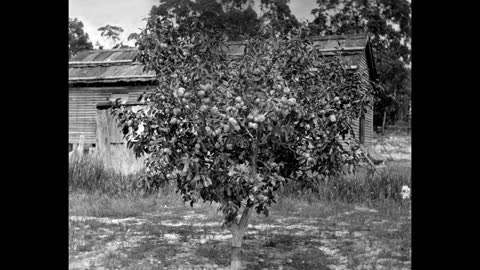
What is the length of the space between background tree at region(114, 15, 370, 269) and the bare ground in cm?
110

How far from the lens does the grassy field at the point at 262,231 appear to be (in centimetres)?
480

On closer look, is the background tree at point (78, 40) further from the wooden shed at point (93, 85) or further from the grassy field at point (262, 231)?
the grassy field at point (262, 231)

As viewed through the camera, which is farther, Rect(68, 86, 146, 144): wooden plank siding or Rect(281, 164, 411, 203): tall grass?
Rect(68, 86, 146, 144): wooden plank siding

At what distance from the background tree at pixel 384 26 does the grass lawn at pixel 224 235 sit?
241 inches

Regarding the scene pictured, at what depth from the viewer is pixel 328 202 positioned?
25.9ft

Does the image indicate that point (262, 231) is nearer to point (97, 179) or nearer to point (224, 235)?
point (224, 235)

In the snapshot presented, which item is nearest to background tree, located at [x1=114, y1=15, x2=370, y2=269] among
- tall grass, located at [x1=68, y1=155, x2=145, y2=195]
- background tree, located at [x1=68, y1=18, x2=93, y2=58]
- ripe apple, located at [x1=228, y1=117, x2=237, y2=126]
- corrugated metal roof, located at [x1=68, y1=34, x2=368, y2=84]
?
ripe apple, located at [x1=228, y1=117, x2=237, y2=126]

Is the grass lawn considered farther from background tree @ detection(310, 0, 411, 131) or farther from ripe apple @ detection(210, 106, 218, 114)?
background tree @ detection(310, 0, 411, 131)

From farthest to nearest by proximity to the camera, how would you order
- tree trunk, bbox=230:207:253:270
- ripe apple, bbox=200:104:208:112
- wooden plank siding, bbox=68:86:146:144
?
1. wooden plank siding, bbox=68:86:146:144
2. tree trunk, bbox=230:207:253:270
3. ripe apple, bbox=200:104:208:112

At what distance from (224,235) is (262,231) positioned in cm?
51

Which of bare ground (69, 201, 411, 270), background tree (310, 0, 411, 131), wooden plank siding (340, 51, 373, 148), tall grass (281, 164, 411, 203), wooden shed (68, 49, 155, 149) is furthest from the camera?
wooden shed (68, 49, 155, 149)

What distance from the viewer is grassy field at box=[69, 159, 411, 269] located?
189 inches

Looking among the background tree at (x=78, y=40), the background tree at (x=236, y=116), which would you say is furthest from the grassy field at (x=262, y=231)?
the background tree at (x=78, y=40)

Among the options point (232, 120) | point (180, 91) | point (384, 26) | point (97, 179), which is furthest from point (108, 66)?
point (232, 120)
